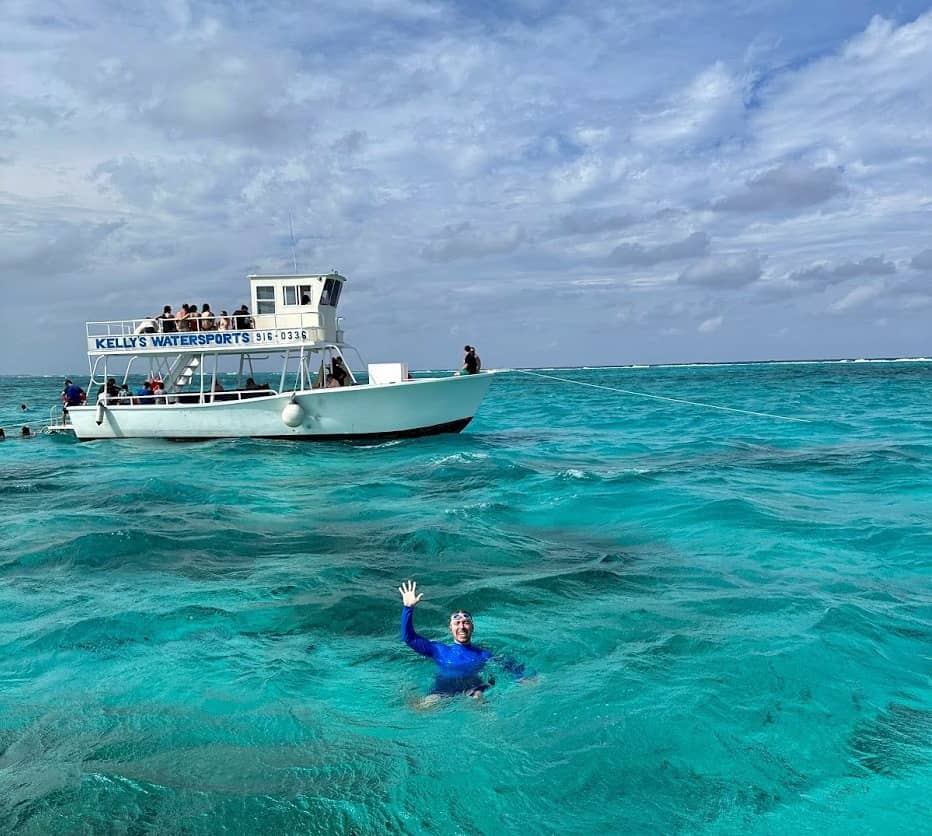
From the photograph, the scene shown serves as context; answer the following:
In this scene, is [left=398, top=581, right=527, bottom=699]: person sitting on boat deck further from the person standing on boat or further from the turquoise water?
the person standing on boat

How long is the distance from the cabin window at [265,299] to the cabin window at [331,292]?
156 centimetres

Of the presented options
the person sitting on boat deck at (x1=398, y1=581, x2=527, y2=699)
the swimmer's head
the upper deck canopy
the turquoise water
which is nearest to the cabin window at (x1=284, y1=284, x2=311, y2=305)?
the upper deck canopy

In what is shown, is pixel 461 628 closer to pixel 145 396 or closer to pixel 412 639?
pixel 412 639

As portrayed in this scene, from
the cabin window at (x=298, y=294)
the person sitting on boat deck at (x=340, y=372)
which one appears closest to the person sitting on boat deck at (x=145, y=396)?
the cabin window at (x=298, y=294)

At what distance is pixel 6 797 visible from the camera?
17.3ft

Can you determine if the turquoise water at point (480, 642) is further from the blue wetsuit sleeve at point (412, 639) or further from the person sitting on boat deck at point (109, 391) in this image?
the person sitting on boat deck at point (109, 391)

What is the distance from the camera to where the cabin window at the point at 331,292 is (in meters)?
24.7

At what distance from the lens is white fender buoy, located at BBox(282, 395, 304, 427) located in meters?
23.0

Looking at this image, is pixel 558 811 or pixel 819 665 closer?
pixel 558 811

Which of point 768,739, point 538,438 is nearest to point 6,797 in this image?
point 768,739

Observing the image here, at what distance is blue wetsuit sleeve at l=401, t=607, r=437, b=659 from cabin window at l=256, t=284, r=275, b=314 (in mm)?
19358

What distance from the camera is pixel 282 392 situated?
950 inches

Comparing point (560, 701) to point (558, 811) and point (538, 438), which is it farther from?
point (538, 438)

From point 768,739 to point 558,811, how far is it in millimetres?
1983
